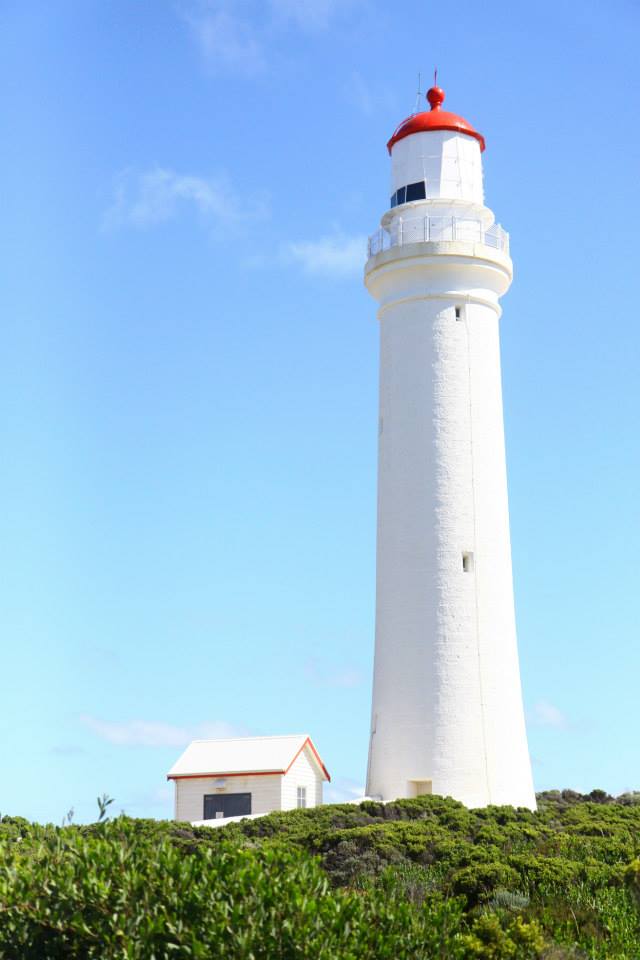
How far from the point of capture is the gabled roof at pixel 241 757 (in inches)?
1046

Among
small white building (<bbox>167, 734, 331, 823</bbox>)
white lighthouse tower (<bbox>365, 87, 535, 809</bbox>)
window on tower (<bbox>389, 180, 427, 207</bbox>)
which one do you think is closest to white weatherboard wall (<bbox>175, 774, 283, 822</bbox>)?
small white building (<bbox>167, 734, 331, 823</bbox>)

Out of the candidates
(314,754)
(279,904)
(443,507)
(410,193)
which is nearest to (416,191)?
(410,193)

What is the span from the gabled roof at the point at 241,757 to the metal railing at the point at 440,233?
11103 mm

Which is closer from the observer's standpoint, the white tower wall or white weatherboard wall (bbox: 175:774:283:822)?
white weatherboard wall (bbox: 175:774:283:822)

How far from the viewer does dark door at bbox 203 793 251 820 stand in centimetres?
2656

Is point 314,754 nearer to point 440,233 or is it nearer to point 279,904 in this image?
point 440,233

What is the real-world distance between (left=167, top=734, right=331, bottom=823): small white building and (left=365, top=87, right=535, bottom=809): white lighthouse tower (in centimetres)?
175

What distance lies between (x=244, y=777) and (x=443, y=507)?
715 centimetres

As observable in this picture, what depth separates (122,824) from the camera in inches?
490

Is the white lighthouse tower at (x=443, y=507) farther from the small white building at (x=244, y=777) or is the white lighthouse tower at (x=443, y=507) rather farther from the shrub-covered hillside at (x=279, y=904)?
the shrub-covered hillside at (x=279, y=904)

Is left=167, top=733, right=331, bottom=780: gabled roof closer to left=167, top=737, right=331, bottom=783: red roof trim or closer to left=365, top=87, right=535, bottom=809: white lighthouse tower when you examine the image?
left=167, top=737, right=331, bottom=783: red roof trim

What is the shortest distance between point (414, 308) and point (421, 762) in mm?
9722

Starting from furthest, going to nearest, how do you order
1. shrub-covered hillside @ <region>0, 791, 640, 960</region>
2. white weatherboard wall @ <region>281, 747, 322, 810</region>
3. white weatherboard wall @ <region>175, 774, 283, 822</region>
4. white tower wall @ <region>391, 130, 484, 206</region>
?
white tower wall @ <region>391, 130, 484, 206</region>, white weatherboard wall @ <region>281, 747, 322, 810</region>, white weatherboard wall @ <region>175, 774, 283, 822</region>, shrub-covered hillside @ <region>0, 791, 640, 960</region>

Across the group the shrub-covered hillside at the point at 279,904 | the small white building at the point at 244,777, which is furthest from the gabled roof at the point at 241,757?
the shrub-covered hillside at the point at 279,904
